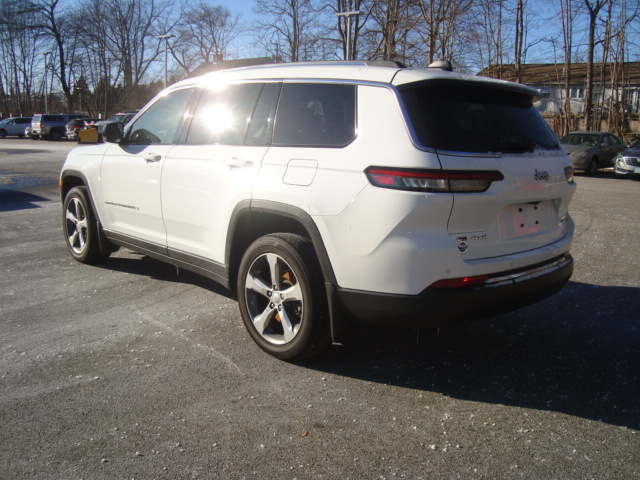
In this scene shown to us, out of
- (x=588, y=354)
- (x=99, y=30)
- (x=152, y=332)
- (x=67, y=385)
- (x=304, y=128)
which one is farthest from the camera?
(x=99, y=30)

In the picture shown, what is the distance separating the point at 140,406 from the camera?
315cm

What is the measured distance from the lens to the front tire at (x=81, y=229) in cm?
586

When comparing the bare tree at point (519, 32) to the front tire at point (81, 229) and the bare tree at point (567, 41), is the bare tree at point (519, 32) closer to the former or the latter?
the bare tree at point (567, 41)

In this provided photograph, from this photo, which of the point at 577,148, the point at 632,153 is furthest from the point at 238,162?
the point at 577,148

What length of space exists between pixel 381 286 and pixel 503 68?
29068 millimetres

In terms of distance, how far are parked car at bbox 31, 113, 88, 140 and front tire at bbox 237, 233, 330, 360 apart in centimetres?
4421

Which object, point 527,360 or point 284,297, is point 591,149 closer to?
point 527,360

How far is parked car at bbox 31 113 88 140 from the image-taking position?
4272 centimetres

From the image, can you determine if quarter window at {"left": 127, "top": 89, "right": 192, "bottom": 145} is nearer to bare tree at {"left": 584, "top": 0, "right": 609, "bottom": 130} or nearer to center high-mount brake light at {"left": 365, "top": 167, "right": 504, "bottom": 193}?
center high-mount brake light at {"left": 365, "top": 167, "right": 504, "bottom": 193}

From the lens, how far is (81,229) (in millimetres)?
6066

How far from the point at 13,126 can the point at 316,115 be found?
50677mm

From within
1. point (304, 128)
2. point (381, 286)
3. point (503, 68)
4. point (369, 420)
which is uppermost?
point (503, 68)

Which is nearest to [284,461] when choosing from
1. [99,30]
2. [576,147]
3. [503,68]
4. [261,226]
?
[261,226]

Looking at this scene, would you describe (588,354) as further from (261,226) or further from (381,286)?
(261,226)
